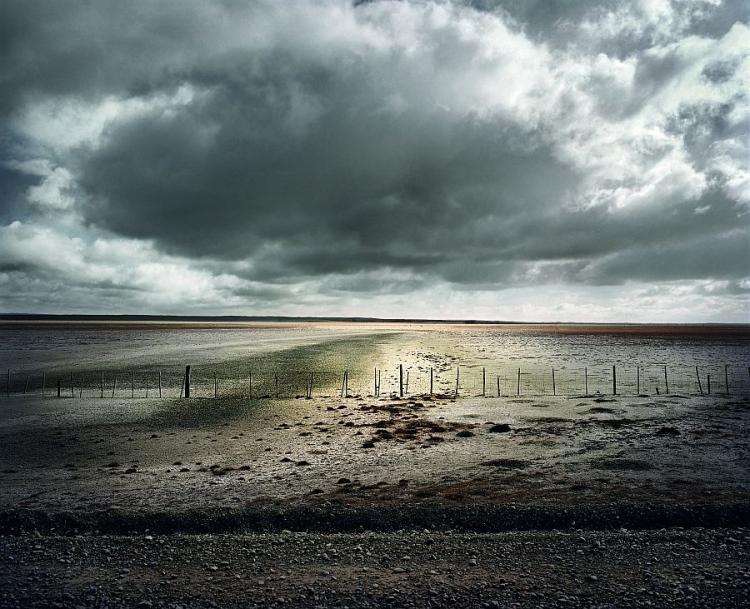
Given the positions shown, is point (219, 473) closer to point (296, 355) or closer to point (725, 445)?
point (725, 445)

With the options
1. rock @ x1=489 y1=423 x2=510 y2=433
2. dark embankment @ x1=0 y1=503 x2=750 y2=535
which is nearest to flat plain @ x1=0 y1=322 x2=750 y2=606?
dark embankment @ x1=0 y1=503 x2=750 y2=535

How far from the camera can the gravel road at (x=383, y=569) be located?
10508 mm

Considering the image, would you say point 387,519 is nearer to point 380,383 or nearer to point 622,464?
point 622,464

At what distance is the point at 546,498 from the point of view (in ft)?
52.9

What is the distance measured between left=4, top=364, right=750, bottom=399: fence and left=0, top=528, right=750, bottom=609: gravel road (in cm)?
2528

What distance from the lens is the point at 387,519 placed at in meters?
14.7

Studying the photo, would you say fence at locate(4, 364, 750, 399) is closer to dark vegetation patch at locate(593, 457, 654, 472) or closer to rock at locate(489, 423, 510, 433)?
rock at locate(489, 423, 510, 433)

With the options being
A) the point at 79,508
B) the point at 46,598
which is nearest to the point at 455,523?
the point at 46,598

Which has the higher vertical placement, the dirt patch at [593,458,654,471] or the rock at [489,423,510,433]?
the rock at [489,423,510,433]

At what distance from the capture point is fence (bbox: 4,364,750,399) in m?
39.9

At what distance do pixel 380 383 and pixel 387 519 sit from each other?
31.2 metres

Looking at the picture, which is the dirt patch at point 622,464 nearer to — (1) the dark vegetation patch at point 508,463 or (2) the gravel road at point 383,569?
(1) the dark vegetation patch at point 508,463

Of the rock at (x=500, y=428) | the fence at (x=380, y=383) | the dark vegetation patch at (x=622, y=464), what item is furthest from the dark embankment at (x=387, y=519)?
the fence at (x=380, y=383)

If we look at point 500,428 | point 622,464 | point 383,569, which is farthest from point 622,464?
point 383,569
